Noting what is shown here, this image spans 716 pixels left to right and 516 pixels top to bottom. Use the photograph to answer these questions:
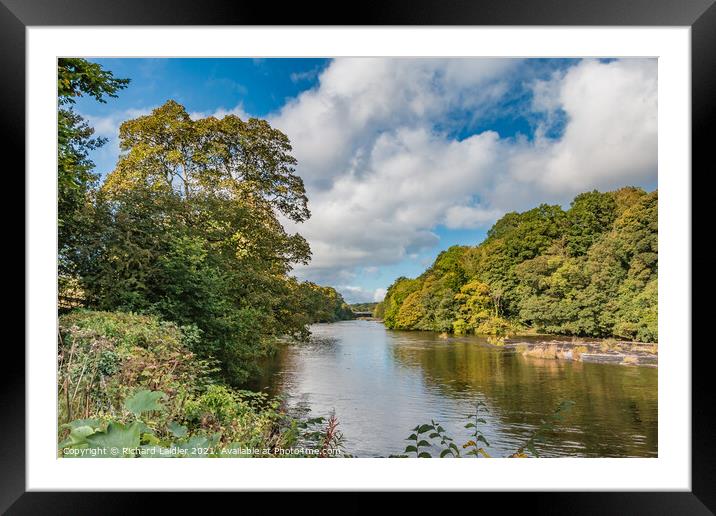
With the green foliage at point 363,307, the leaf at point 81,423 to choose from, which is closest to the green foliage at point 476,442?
the green foliage at point 363,307

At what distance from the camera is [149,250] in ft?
11.4

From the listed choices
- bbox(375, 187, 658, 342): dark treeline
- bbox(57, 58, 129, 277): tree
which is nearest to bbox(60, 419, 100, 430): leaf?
bbox(57, 58, 129, 277): tree

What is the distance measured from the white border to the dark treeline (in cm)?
235

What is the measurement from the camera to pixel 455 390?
444 centimetres

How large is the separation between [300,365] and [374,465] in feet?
8.67

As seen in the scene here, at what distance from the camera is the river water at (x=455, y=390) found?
13.0 ft

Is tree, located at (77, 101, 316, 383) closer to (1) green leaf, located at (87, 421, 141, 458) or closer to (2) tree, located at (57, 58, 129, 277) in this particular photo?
(2) tree, located at (57, 58, 129, 277)

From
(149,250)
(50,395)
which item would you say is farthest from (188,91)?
(50,395)

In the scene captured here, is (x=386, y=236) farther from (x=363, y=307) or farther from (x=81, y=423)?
(x=81, y=423)

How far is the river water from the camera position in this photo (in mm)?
3949

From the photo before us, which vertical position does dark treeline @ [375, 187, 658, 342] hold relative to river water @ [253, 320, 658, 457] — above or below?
above

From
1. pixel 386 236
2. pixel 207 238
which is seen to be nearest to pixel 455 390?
pixel 386 236
